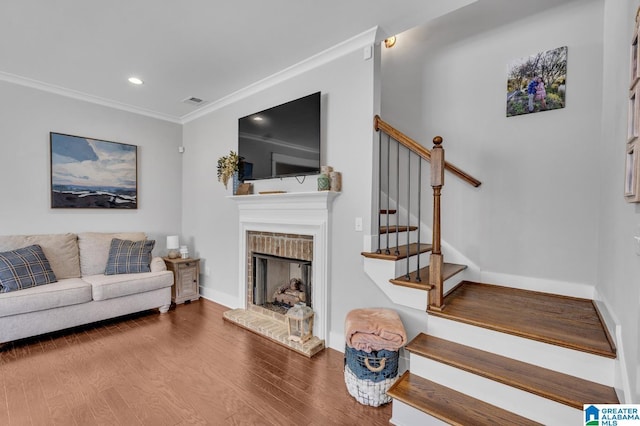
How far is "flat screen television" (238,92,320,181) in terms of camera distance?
2748 mm

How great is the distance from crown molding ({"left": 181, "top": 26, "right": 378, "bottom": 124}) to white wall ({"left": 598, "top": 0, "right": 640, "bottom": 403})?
159 cm

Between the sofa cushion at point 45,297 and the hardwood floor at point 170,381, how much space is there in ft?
1.21

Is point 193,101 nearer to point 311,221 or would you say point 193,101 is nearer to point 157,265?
point 157,265

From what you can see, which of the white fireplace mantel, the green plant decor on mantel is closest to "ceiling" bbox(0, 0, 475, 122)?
the green plant decor on mantel

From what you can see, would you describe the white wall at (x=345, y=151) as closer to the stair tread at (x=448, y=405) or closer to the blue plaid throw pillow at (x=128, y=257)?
the stair tread at (x=448, y=405)

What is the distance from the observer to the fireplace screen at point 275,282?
3381 mm

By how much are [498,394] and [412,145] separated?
1710mm

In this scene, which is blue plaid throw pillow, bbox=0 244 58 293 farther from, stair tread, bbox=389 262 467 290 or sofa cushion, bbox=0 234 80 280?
stair tread, bbox=389 262 467 290

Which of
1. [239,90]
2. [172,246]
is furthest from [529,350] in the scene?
[172,246]

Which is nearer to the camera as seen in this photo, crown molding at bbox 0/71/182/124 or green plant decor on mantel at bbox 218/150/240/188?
crown molding at bbox 0/71/182/124

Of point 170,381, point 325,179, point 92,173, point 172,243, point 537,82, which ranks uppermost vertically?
point 537,82

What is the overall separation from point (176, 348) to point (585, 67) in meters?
4.33

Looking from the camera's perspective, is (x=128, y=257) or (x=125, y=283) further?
(x=128, y=257)

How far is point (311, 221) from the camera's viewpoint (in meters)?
2.83
